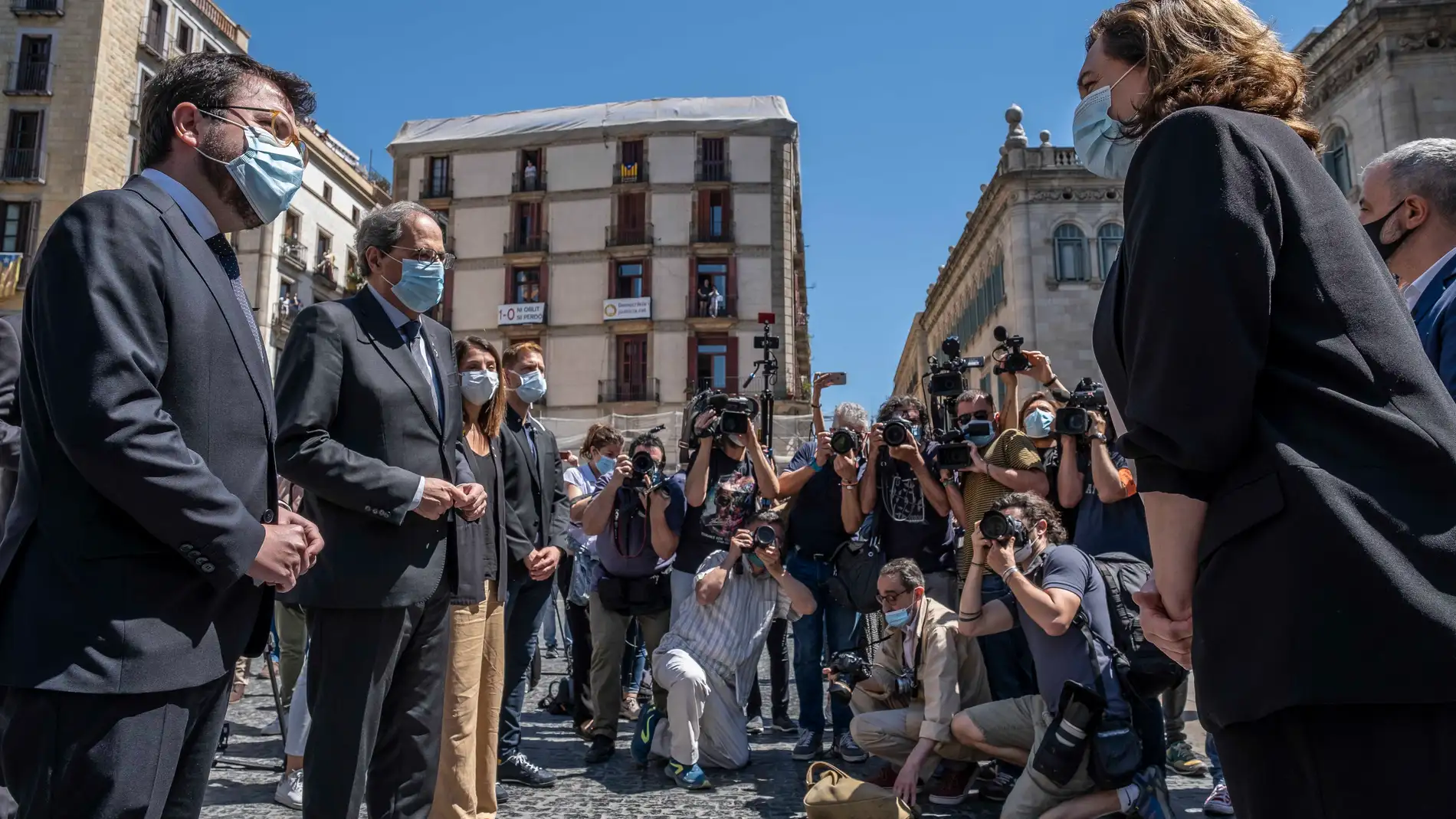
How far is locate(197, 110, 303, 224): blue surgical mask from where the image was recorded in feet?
7.50

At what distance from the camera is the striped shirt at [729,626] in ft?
18.8

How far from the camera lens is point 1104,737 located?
4207 mm

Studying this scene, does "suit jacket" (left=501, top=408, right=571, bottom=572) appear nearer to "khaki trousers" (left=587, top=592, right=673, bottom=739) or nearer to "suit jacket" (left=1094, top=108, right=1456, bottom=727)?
"khaki trousers" (left=587, top=592, right=673, bottom=739)

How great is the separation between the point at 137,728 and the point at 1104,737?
12.4 ft

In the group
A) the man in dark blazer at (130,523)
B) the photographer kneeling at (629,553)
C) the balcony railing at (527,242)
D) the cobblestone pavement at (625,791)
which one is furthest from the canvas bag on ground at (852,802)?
the balcony railing at (527,242)

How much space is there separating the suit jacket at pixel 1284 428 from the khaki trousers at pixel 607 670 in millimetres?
4681

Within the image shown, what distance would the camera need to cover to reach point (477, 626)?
145 inches

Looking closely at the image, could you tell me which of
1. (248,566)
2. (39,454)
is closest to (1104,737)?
(248,566)

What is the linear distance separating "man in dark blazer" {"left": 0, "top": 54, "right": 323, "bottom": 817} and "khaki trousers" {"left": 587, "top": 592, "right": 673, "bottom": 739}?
3876mm

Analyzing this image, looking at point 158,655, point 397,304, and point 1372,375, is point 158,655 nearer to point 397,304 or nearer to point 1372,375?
point 397,304

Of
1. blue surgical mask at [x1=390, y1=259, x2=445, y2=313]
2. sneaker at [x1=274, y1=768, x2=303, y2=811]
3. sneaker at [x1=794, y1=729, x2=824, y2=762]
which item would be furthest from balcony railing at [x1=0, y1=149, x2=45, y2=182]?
blue surgical mask at [x1=390, y1=259, x2=445, y2=313]

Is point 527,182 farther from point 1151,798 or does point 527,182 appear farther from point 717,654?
point 1151,798

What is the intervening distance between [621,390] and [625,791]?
31526 millimetres

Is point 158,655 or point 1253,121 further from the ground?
point 1253,121
